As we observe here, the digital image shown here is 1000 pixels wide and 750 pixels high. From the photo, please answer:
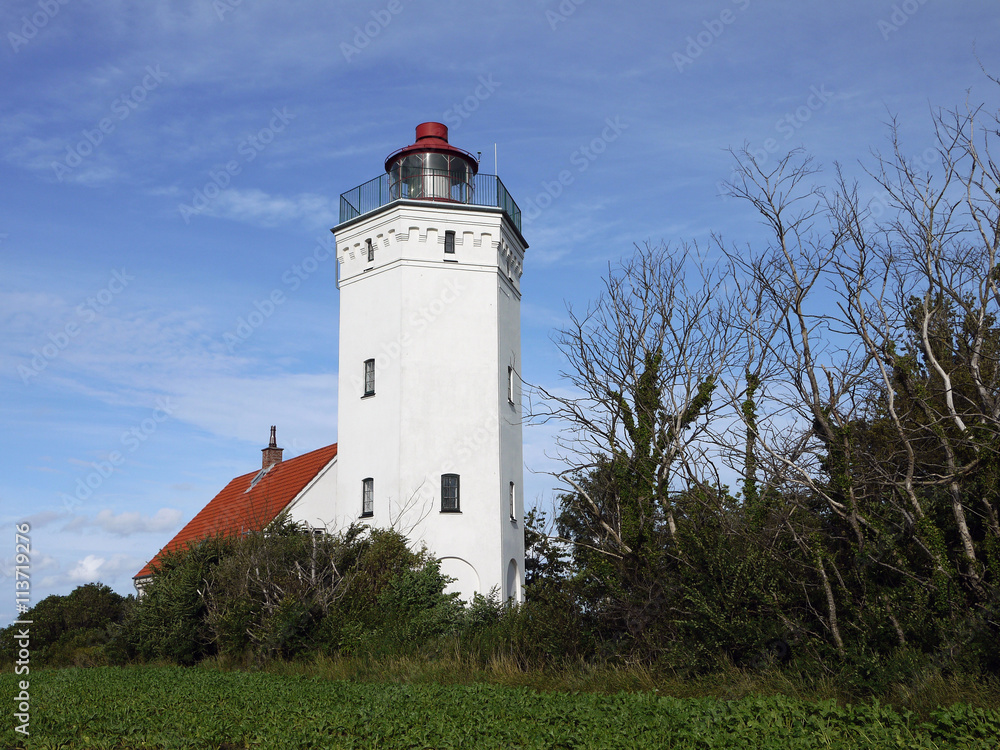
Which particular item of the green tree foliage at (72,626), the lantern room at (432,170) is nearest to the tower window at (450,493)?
the lantern room at (432,170)

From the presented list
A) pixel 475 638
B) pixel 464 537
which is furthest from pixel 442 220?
pixel 475 638

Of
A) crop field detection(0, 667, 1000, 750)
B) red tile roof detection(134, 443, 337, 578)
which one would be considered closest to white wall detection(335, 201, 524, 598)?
red tile roof detection(134, 443, 337, 578)

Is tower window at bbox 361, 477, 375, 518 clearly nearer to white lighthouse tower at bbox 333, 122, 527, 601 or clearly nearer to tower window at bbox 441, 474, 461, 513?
white lighthouse tower at bbox 333, 122, 527, 601

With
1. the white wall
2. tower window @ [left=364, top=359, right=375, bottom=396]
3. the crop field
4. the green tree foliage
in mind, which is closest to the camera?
the crop field

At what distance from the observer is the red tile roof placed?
25.2m

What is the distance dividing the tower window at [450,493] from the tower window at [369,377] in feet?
10.7

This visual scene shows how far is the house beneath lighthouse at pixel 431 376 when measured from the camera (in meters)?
21.9

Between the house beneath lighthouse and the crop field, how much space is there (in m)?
10.6

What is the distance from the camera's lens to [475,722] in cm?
877

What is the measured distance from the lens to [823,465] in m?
12.8

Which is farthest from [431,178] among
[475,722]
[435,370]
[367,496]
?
[475,722]

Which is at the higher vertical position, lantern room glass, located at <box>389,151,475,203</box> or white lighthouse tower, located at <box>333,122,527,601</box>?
lantern room glass, located at <box>389,151,475,203</box>

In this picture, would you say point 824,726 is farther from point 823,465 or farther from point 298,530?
point 298,530

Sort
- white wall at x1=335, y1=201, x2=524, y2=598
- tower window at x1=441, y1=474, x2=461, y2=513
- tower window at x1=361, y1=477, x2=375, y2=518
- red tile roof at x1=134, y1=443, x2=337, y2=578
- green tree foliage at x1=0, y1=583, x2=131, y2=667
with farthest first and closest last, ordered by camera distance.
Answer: red tile roof at x1=134, y1=443, x2=337, y2=578 < green tree foliage at x1=0, y1=583, x2=131, y2=667 < tower window at x1=361, y1=477, x2=375, y2=518 < tower window at x1=441, y1=474, x2=461, y2=513 < white wall at x1=335, y1=201, x2=524, y2=598
